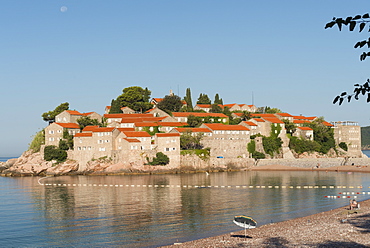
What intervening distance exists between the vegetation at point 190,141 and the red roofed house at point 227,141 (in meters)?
1.46

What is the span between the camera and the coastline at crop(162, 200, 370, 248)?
22.0 meters

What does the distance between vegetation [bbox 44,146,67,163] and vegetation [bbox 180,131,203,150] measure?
22450mm

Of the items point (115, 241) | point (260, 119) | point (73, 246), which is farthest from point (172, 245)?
point (260, 119)

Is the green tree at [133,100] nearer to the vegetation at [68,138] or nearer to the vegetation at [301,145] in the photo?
the vegetation at [68,138]

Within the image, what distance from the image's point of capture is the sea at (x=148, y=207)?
29.2 meters

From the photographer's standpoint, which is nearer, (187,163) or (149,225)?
(149,225)

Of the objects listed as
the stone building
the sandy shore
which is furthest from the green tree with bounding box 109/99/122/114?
the sandy shore

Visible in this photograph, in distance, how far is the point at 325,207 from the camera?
3928cm

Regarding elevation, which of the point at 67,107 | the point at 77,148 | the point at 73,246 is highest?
the point at 67,107

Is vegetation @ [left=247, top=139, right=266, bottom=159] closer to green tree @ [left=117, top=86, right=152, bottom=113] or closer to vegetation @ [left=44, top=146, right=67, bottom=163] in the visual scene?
green tree @ [left=117, top=86, right=152, bottom=113]

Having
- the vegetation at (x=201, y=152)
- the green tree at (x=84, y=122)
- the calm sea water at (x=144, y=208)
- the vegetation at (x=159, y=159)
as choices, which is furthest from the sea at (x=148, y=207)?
the green tree at (x=84, y=122)

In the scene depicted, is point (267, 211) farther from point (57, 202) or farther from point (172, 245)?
point (57, 202)

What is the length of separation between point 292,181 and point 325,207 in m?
24.9

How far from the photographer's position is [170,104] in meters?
106
